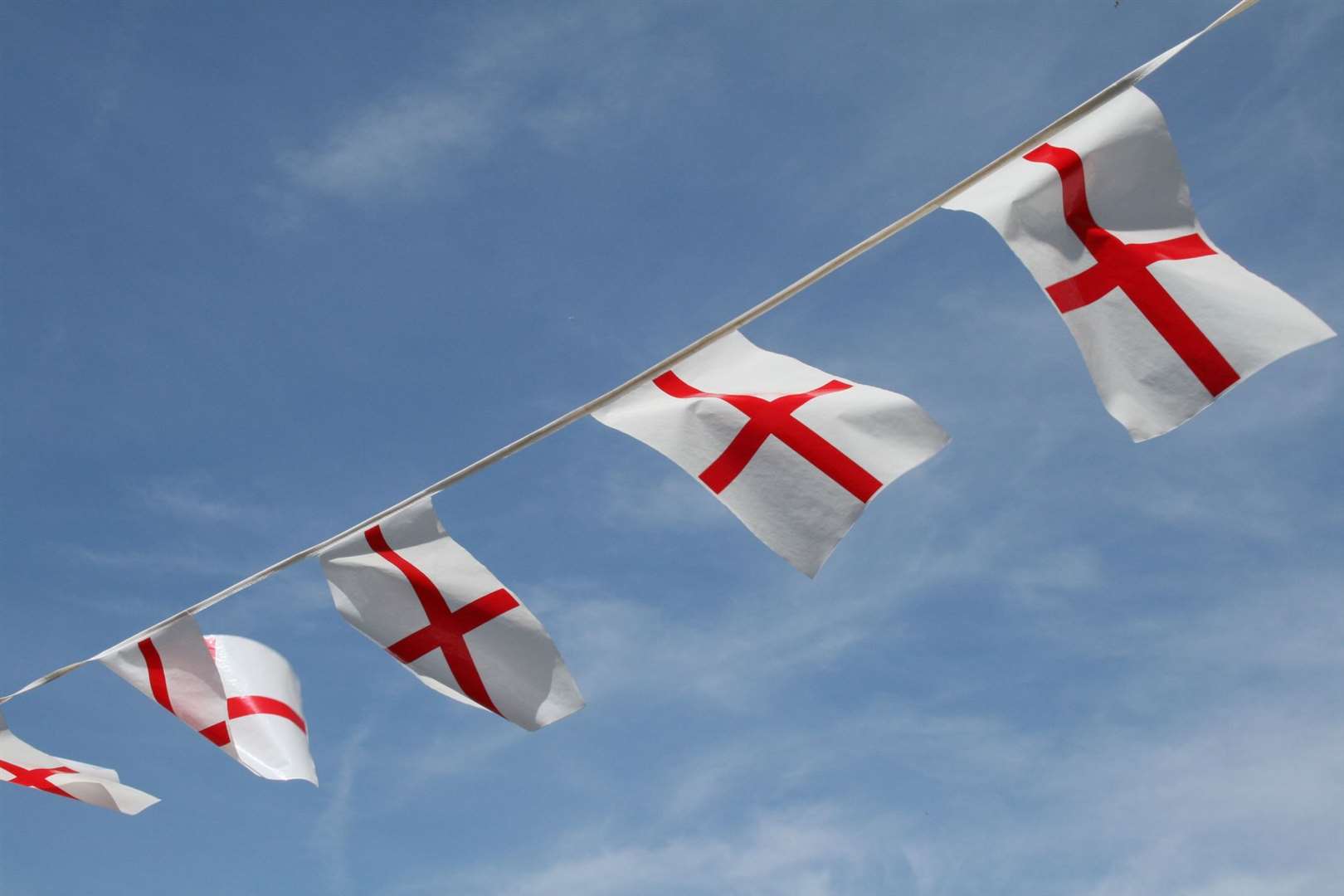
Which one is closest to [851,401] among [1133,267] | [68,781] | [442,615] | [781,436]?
[781,436]

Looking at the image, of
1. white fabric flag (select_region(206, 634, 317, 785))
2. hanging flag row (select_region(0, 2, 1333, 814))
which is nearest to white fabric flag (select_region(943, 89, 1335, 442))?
hanging flag row (select_region(0, 2, 1333, 814))

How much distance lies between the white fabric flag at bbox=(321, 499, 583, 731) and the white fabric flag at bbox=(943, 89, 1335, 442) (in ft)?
8.93

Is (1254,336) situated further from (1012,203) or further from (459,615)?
(459,615)

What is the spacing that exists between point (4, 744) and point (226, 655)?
4.64ft

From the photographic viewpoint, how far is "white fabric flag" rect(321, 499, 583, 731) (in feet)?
18.8

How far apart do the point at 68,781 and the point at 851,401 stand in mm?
4812

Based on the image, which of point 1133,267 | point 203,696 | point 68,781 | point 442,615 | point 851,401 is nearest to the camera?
point 1133,267

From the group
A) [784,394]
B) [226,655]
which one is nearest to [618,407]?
[784,394]

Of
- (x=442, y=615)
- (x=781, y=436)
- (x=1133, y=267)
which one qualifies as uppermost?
(x=442, y=615)

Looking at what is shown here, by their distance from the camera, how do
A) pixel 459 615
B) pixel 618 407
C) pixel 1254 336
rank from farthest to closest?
pixel 459 615
pixel 618 407
pixel 1254 336

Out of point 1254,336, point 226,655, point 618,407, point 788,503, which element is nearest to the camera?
point 1254,336

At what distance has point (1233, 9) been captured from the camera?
171 inches

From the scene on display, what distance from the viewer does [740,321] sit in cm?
521

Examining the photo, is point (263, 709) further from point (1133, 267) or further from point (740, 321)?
point (1133, 267)
